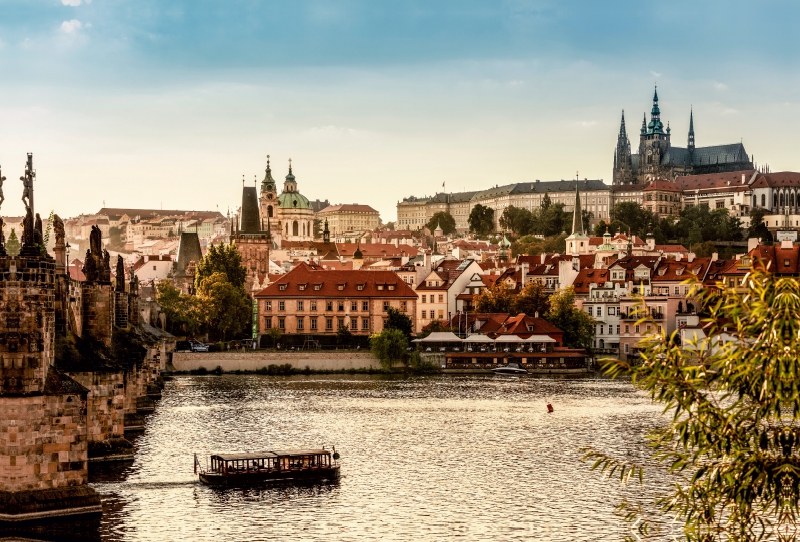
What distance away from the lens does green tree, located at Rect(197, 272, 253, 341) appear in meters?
111

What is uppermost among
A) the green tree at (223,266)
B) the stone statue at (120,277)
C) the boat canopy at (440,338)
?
the green tree at (223,266)

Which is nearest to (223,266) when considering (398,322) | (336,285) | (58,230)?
(336,285)

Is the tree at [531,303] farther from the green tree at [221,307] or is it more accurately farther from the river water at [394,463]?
the river water at [394,463]

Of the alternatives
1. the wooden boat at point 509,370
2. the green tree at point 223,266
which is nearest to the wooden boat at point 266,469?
the wooden boat at point 509,370

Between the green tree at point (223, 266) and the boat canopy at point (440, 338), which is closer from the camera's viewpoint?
the boat canopy at point (440, 338)

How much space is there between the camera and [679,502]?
60.0 feet

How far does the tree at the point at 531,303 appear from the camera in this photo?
371 ft

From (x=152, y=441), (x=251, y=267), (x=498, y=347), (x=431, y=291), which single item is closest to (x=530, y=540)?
(x=152, y=441)

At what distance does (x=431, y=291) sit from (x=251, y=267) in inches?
1605

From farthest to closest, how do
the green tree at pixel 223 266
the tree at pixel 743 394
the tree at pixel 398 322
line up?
1. the green tree at pixel 223 266
2. the tree at pixel 398 322
3. the tree at pixel 743 394

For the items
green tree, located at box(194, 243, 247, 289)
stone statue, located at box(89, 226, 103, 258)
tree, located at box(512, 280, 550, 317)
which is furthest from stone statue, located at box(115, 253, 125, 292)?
green tree, located at box(194, 243, 247, 289)

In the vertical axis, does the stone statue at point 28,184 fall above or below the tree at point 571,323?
above

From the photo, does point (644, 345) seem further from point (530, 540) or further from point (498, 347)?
point (498, 347)

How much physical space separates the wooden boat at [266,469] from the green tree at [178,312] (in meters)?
63.9
